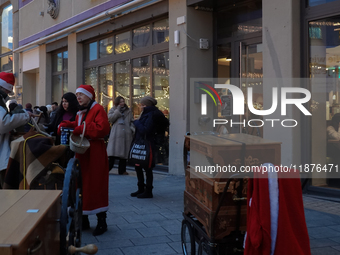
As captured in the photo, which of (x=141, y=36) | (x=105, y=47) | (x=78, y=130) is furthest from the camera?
(x=105, y=47)

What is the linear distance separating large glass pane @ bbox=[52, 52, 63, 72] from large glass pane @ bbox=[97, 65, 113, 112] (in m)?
3.24

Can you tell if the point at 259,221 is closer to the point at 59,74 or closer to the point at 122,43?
the point at 122,43

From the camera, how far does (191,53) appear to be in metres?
9.04

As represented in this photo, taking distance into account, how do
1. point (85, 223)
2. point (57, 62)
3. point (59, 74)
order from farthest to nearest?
point (57, 62)
point (59, 74)
point (85, 223)

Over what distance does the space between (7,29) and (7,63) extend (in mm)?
2034

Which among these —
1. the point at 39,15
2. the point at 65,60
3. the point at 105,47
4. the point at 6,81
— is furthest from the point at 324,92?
the point at 39,15

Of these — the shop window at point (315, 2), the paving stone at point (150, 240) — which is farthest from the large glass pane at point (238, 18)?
the paving stone at point (150, 240)

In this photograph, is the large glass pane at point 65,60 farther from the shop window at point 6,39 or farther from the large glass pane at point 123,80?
the shop window at point 6,39

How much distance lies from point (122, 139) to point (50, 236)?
22.6 feet

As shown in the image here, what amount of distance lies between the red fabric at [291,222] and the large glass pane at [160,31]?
25.0 feet

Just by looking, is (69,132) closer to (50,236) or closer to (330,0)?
(50,236)

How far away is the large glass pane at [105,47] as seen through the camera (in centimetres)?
1228

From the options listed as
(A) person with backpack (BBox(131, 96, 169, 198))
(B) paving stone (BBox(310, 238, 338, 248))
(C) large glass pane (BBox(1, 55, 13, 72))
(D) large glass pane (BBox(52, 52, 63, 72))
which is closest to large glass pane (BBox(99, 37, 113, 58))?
(D) large glass pane (BBox(52, 52, 63, 72))

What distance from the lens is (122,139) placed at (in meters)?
9.09
